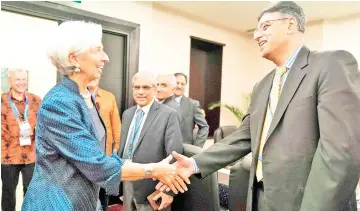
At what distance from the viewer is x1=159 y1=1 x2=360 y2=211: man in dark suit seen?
3.35ft

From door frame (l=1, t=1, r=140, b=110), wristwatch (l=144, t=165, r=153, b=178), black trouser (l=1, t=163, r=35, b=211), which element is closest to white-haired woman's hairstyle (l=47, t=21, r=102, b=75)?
wristwatch (l=144, t=165, r=153, b=178)

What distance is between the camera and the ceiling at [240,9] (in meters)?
4.55

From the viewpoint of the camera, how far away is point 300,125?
45.2 inches

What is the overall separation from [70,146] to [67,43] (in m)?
0.42

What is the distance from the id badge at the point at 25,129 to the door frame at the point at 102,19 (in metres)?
1.13

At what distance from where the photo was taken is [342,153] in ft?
3.31

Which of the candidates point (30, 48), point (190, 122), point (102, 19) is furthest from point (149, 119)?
point (30, 48)

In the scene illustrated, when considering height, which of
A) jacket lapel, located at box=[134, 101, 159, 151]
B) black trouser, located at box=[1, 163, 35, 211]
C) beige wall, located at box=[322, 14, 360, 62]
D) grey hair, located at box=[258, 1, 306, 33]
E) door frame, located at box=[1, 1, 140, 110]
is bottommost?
black trouser, located at box=[1, 163, 35, 211]

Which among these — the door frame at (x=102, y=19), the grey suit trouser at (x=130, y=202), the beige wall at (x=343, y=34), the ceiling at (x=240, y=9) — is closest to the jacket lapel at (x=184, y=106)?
the door frame at (x=102, y=19)

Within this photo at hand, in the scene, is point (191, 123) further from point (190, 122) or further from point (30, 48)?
point (30, 48)

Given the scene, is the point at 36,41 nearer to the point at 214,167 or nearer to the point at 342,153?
the point at 214,167

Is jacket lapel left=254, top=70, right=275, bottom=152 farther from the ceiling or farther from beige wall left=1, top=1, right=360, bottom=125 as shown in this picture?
the ceiling

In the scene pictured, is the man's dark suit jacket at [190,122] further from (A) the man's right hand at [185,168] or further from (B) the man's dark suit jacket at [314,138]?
(B) the man's dark suit jacket at [314,138]

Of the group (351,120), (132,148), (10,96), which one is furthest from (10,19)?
(351,120)
